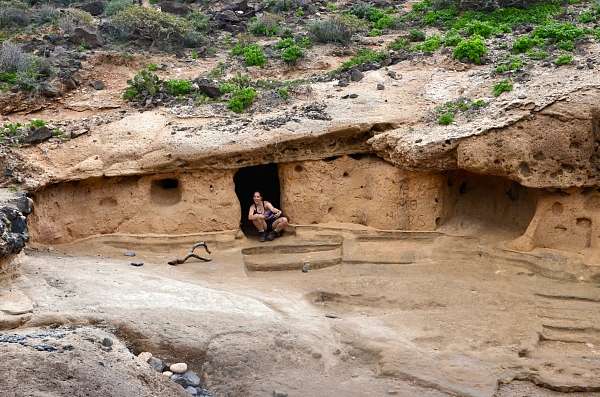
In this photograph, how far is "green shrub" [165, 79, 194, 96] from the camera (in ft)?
48.2

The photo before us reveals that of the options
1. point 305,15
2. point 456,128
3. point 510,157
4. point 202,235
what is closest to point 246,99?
point 202,235

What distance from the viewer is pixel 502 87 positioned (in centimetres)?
1252

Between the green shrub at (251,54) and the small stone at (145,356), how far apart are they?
9316 mm

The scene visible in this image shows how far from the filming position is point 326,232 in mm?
13398

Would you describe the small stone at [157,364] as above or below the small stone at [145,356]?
below

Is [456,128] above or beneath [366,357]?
above

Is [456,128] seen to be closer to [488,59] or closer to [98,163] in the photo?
[488,59]

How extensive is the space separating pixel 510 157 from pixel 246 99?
201 inches

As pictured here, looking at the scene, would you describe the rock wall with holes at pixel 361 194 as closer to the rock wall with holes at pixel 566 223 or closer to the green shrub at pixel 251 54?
the rock wall with holes at pixel 566 223

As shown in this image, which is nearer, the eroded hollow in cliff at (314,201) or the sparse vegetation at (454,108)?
the sparse vegetation at (454,108)

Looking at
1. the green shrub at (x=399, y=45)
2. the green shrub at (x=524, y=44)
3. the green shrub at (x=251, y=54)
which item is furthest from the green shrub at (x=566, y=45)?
the green shrub at (x=251, y=54)

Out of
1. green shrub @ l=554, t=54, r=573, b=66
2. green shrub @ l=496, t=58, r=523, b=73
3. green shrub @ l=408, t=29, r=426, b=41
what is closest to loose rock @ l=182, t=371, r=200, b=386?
green shrub @ l=496, t=58, r=523, b=73

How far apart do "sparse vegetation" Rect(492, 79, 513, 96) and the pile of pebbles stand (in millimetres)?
7256

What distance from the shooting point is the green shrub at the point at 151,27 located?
17453 millimetres
